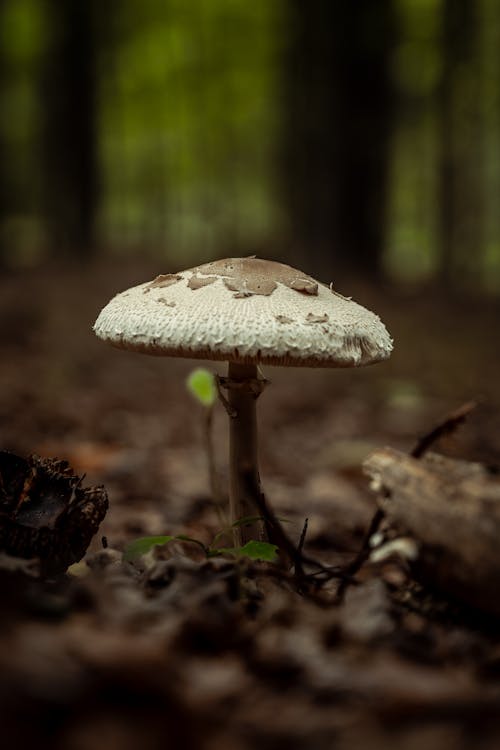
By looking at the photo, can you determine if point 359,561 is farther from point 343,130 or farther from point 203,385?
point 343,130

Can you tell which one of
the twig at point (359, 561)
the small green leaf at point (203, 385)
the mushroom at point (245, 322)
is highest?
the mushroom at point (245, 322)

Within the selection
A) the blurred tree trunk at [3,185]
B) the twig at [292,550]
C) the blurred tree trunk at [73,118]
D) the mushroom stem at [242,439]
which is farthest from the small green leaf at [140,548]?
the blurred tree trunk at [3,185]

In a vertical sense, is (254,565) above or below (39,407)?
above

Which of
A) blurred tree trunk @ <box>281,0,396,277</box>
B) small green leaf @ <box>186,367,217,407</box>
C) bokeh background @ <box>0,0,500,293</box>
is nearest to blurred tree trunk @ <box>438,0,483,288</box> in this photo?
bokeh background @ <box>0,0,500,293</box>

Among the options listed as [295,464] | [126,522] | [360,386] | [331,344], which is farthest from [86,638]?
[360,386]

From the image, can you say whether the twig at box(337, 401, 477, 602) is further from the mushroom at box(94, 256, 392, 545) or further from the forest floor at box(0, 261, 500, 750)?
the mushroom at box(94, 256, 392, 545)

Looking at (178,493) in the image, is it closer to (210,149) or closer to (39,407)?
(39,407)

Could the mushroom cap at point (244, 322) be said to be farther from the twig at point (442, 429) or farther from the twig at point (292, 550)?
the twig at point (292, 550)
